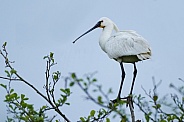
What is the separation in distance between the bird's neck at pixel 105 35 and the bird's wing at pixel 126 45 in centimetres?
39

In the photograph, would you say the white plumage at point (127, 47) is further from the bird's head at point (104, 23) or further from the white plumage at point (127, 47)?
the bird's head at point (104, 23)

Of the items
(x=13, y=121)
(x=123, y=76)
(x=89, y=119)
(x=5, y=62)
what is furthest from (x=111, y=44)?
(x=89, y=119)

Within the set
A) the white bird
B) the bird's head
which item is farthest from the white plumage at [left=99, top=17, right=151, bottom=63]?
the bird's head

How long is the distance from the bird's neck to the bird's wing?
1.27 ft

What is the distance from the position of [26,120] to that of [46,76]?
1.24 m

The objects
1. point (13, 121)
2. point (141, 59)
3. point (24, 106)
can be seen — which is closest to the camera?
point (24, 106)

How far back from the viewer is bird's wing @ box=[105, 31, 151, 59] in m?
8.00

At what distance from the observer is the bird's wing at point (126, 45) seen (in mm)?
7996

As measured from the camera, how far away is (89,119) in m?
3.60

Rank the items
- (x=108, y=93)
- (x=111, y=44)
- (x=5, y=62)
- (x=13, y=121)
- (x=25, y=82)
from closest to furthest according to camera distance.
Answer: (x=108, y=93) < (x=13, y=121) < (x=25, y=82) < (x=5, y=62) < (x=111, y=44)

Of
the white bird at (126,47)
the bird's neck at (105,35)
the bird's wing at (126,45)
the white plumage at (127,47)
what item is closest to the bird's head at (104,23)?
the bird's neck at (105,35)

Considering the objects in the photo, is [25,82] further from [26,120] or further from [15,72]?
[26,120]

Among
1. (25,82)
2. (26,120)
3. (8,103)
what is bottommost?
(26,120)

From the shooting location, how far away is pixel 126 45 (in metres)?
8.25
